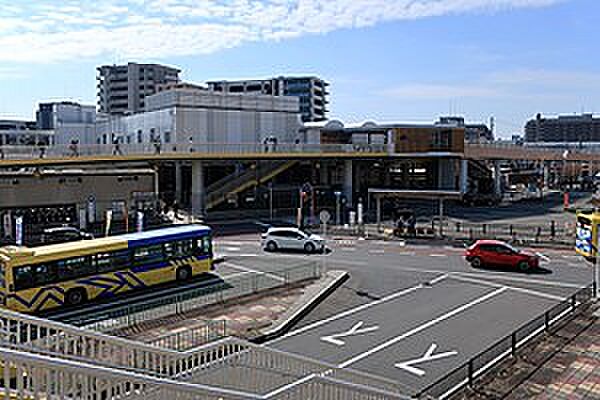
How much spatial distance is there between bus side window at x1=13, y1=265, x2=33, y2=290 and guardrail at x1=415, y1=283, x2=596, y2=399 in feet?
40.4

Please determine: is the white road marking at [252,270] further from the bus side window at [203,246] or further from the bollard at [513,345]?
the bollard at [513,345]

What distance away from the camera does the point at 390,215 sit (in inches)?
1740

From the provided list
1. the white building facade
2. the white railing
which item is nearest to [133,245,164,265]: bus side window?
the white railing

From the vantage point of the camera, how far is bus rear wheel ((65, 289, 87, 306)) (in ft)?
62.5

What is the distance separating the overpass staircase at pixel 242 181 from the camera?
45.9 metres

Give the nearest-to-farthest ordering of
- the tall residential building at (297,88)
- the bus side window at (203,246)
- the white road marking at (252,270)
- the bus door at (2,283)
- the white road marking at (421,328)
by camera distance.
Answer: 1. the white road marking at (421,328)
2. the bus door at (2,283)
3. the white road marking at (252,270)
4. the bus side window at (203,246)
5. the tall residential building at (297,88)

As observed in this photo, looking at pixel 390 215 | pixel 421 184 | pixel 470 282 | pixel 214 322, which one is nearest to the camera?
pixel 214 322

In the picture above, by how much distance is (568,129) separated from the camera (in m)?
184

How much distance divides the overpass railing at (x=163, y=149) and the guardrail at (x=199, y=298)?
18.1 metres

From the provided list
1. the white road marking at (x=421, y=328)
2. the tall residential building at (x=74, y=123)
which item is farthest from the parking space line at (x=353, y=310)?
the tall residential building at (x=74, y=123)

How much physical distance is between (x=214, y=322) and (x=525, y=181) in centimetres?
7412

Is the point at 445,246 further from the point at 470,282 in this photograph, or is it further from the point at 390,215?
the point at 390,215

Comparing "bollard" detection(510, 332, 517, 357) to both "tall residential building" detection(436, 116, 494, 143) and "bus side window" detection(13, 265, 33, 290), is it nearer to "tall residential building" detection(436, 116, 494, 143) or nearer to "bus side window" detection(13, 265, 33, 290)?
"bus side window" detection(13, 265, 33, 290)

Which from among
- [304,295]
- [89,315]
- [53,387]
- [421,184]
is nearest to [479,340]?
[304,295]
